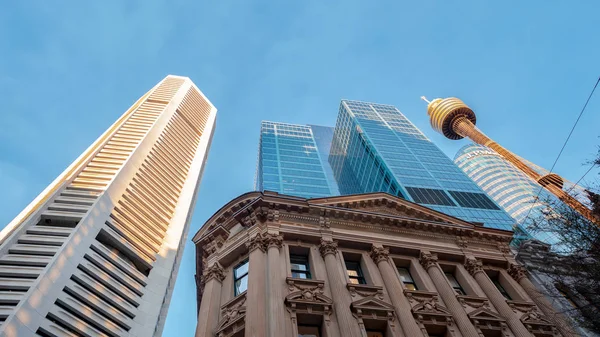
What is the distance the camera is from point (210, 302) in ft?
67.3

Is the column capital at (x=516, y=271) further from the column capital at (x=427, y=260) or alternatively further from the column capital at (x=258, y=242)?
the column capital at (x=258, y=242)

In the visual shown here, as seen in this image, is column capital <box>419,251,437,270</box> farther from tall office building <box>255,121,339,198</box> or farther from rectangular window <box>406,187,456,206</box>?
tall office building <box>255,121,339,198</box>

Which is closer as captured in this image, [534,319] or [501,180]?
[534,319]

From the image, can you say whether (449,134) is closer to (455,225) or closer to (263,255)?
(455,225)

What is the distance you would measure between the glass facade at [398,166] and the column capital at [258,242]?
3956 cm

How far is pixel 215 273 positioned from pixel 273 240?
3.64m

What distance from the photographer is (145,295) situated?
37469 mm

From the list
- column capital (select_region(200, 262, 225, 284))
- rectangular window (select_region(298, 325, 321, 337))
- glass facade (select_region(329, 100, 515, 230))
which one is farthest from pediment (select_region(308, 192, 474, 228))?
glass facade (select_region(329, 100, 515, 230))

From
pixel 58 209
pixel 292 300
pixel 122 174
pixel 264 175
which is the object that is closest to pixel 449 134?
pixel 264 175

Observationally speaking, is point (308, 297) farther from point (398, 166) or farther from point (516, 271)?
point (398, 166)

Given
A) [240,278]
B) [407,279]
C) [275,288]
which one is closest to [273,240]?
[240,278]

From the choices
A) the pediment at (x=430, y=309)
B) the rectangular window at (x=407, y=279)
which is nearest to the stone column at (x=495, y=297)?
the pediment at (x=430, y=309)

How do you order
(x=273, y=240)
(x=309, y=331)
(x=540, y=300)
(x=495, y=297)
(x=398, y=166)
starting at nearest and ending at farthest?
(x=309, y=331), (x=273, y=240), (x=495, y=297), (x=540, y=300), (x=398, y=166)

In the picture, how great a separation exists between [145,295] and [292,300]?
24.1 meters
